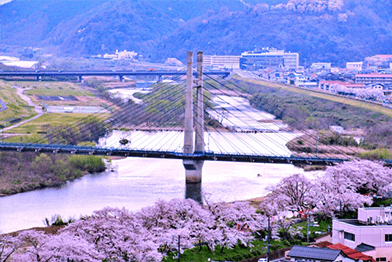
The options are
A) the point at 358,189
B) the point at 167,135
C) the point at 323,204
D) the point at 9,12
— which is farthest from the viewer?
the point at 9,12

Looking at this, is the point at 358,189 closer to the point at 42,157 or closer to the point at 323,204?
the point at 323,204

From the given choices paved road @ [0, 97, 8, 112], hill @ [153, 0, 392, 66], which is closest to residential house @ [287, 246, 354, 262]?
paved road @ [0, 97, 8, 112]

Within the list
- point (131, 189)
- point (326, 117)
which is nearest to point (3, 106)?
point (326, 117)

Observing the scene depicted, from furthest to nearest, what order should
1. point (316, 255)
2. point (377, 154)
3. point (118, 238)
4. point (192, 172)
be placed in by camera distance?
point (377, 154) < point (192, 172) < point (118, 238) < point (316, 255)

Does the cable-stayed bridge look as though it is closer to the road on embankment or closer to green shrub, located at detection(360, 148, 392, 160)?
green shrub, located at detection(360, 148, 392, 160)

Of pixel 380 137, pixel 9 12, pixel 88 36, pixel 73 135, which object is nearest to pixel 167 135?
pixel 73 135

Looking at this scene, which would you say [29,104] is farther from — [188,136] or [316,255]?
[316,255]
